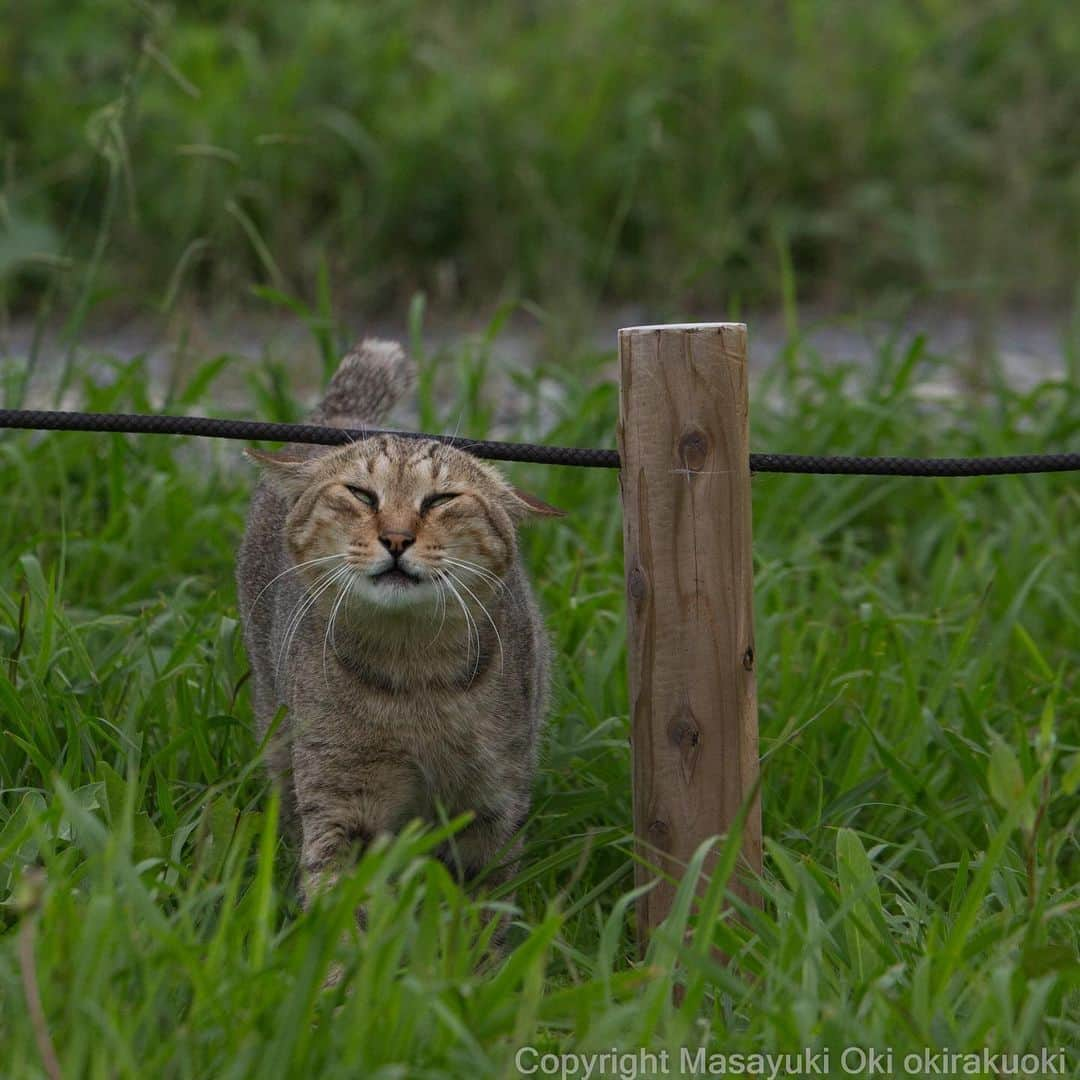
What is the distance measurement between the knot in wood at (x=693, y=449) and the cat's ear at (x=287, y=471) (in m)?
0.75

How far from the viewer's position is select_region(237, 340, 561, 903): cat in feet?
8.99

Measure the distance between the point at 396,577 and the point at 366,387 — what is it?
42.1 inches

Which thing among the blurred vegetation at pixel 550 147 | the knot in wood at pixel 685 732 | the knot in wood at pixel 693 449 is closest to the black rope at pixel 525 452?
the knot in wood at pixel 693 449

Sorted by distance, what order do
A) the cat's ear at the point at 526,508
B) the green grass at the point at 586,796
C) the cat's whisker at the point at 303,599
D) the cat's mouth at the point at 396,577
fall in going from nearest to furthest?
the green grass at the point at 586,796
the cat's mouth at the point at 396,577
the cat's whisker at the point at 303,599
the cat's ear at the point at 526,508

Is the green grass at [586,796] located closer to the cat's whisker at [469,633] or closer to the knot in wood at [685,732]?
the knot in wood at [685,732]

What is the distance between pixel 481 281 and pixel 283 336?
1.50 m

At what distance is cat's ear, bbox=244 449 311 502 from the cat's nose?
1.10ft

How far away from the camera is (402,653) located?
9.45 feet

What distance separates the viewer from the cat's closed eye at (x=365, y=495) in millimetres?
2768

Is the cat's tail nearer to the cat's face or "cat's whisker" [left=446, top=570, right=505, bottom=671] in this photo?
the cat's face

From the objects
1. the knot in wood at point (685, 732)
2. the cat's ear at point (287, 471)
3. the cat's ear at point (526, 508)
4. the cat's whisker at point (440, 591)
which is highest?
the cat's ear at point (287, 471)

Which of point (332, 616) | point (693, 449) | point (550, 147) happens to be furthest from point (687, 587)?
point (550, 147)

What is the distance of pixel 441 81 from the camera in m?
8.30

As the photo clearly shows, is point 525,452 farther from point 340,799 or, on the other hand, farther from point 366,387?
point 366,387
